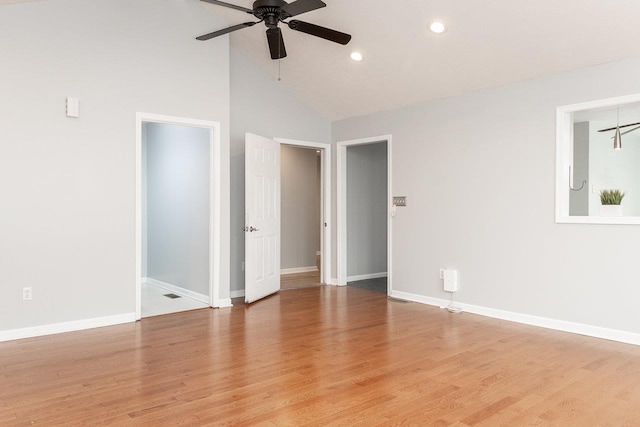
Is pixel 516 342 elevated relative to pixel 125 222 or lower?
lower

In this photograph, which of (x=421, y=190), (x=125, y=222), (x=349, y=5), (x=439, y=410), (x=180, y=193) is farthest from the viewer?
(x=180, y=193)

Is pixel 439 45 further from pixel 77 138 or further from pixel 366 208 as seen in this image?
pixel 77 138

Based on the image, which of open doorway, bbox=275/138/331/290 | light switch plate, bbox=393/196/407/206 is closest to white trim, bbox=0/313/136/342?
open doorway, bbox=275/138/331/290

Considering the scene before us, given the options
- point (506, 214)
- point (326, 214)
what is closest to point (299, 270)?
point (326, 214)

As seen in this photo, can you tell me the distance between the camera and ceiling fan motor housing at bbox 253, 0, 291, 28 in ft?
11.6

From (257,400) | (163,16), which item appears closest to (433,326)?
(257,400)

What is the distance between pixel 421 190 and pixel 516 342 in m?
2.20

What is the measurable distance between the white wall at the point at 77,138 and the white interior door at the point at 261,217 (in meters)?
1.03

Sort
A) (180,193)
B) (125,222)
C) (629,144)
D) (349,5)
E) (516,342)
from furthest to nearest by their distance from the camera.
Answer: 1. (629,144)
2. (180,193)
3. (125,222)
4. (349,5)
5. (516,342)

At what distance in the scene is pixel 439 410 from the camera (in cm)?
254

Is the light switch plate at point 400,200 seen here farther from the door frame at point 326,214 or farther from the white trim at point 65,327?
the white trim at point 65,327

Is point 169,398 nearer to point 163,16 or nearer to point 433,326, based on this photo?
point 433,326

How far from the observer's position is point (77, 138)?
166 inches

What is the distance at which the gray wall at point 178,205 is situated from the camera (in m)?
A: 5.50
